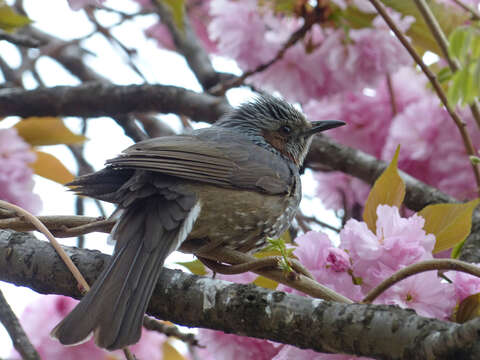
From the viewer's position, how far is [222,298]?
5.61ft

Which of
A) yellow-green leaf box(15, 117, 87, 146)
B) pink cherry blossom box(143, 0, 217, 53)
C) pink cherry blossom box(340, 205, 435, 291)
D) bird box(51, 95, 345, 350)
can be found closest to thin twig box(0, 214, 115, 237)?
bird box(51, 95, 345, 350)

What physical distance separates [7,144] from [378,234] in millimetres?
1701

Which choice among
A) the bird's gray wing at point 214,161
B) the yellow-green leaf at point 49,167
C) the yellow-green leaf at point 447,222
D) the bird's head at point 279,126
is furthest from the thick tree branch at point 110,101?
the yellow-green leaf at point 447,222

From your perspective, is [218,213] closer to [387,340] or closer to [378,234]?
[378,234]

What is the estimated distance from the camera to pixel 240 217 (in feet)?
8.37

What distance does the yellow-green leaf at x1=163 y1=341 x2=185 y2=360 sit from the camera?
328 centimetres

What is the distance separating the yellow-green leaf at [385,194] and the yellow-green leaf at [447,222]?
0.31ft

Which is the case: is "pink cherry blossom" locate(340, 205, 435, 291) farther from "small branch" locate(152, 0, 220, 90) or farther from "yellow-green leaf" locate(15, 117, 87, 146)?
"small branch" locate(152, 0, 220, 90)

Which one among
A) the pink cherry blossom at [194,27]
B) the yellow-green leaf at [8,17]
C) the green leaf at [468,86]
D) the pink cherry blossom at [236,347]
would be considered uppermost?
the green leaf at [468,86]

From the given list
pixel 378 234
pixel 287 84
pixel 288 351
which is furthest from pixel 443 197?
pixel 288 351

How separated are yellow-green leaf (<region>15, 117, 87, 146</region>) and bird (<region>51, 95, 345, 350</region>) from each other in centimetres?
58

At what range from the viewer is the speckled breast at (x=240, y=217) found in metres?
2.49

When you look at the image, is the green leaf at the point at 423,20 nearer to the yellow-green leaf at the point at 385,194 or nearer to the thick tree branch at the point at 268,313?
the yellow-green leaf at the point at 385,194

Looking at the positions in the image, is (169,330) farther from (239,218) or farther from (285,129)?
(285,129)
